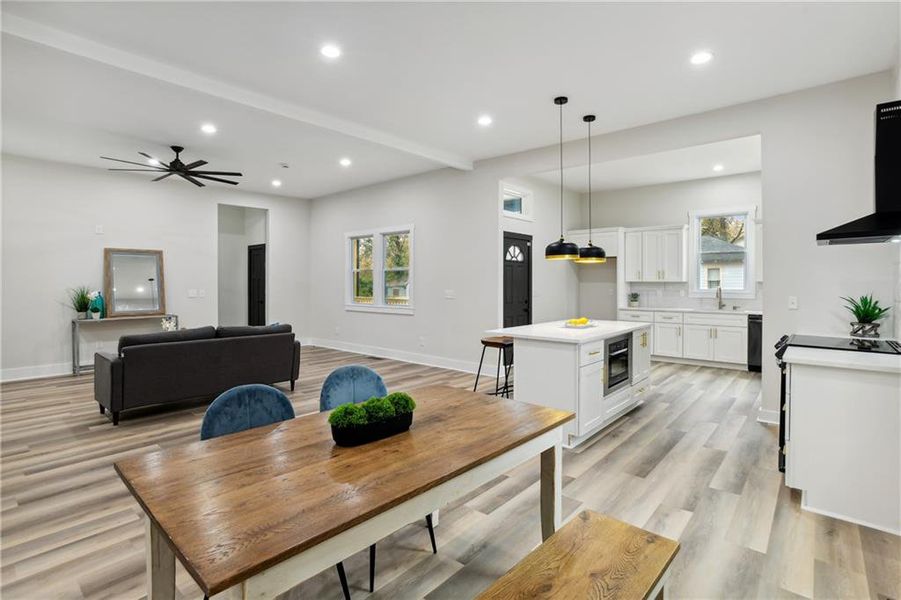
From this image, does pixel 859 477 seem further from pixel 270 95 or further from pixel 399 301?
pixel 399 301

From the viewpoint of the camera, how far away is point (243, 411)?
1.93 m

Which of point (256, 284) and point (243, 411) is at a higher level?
point (256, 284)

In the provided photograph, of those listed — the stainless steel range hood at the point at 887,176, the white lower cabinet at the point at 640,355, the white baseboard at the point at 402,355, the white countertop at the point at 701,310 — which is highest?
the stainless steel range hood at the point at 887,176

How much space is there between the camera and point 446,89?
4.07 metres

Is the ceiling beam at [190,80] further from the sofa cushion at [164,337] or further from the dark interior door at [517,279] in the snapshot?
the sofa cushion at [164,337]

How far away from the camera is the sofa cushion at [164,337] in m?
4.24

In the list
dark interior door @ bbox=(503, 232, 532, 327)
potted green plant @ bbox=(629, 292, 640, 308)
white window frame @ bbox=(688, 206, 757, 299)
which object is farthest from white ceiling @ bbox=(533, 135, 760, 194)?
potted green plant @ bbox=(629, 292, 640, 308)

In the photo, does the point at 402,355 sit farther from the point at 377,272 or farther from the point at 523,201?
the point at 523,201

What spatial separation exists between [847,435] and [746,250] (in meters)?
5.22

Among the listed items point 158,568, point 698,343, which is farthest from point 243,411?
point 698,343

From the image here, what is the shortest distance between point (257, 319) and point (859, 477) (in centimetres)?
942

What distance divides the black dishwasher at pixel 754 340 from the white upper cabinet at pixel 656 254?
1.28 meters

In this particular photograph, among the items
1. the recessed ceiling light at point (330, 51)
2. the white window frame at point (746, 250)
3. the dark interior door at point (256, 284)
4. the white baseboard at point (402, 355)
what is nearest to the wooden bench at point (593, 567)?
the recessed ceiling light at point (330, 51)

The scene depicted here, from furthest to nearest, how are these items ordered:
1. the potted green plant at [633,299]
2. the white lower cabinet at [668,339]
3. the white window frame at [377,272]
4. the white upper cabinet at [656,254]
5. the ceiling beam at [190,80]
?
1. the potted green plant at [633,299]
2. the white window frame at [377,272]
3. the white upper cabinet at [656,254]
4. the white lower cabinet at [668,339]
5. the ceiling beam at [190,80]
